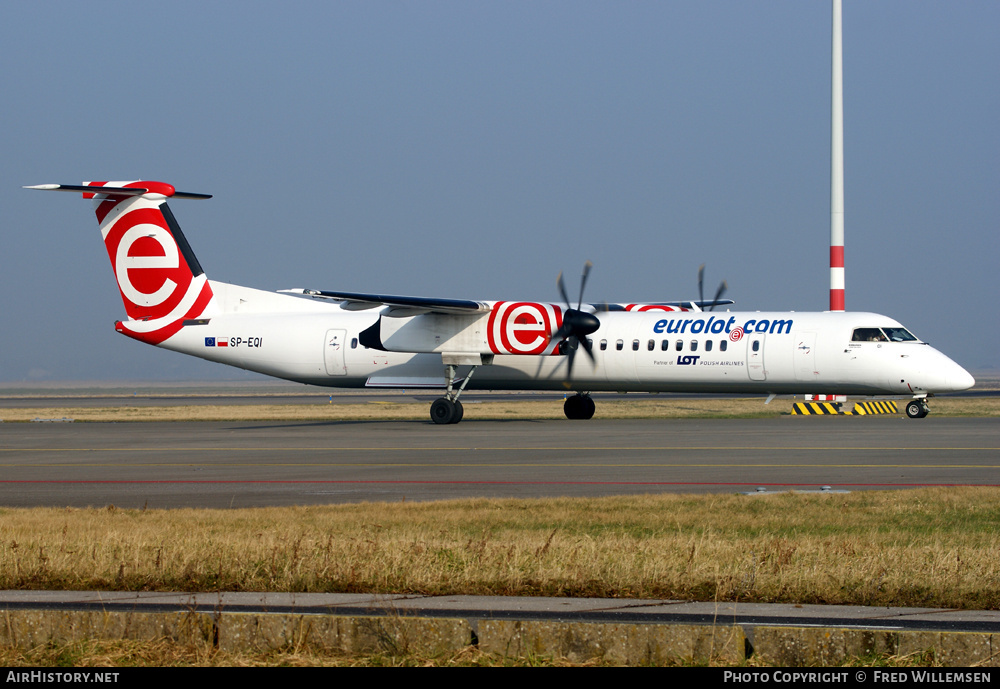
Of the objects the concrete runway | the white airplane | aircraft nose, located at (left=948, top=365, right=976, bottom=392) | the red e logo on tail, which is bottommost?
the concrete runway

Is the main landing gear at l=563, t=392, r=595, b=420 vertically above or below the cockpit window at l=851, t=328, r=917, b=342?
below

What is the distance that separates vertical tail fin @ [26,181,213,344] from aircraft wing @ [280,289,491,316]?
738 centimetres

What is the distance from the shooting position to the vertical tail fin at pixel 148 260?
123ft

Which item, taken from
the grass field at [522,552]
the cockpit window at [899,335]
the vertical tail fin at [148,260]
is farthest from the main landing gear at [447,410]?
the grass field at [522,552]

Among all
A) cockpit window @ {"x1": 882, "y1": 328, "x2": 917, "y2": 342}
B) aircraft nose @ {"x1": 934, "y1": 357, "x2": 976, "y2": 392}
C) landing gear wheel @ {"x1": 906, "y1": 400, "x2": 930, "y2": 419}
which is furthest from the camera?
landing gear wheel @ {"x1": 906, "y1": 400, "x2": 930, "y2": 419}

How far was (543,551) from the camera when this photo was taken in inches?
392

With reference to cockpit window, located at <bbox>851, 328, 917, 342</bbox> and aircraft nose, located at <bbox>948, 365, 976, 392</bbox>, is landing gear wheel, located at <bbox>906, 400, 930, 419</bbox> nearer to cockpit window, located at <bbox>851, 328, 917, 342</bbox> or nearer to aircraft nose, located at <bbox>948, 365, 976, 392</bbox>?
aircraft nose, located at <bbox>948, 365, 976, 392</bbox>

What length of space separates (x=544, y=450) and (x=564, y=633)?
16893 millimetres

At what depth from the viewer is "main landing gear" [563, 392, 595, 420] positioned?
37.1 meters

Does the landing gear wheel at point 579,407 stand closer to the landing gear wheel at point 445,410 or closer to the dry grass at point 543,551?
the landing gear wheel at point 445,410

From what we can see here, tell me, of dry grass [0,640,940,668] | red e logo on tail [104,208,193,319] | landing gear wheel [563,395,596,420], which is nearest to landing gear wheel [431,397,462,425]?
landing gear wheel [563,395,596,420]

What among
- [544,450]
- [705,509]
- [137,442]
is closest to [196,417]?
[137,442]

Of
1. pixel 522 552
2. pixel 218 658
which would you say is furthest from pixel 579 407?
pixel 218 658

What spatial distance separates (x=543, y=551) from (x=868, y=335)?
2378cm
